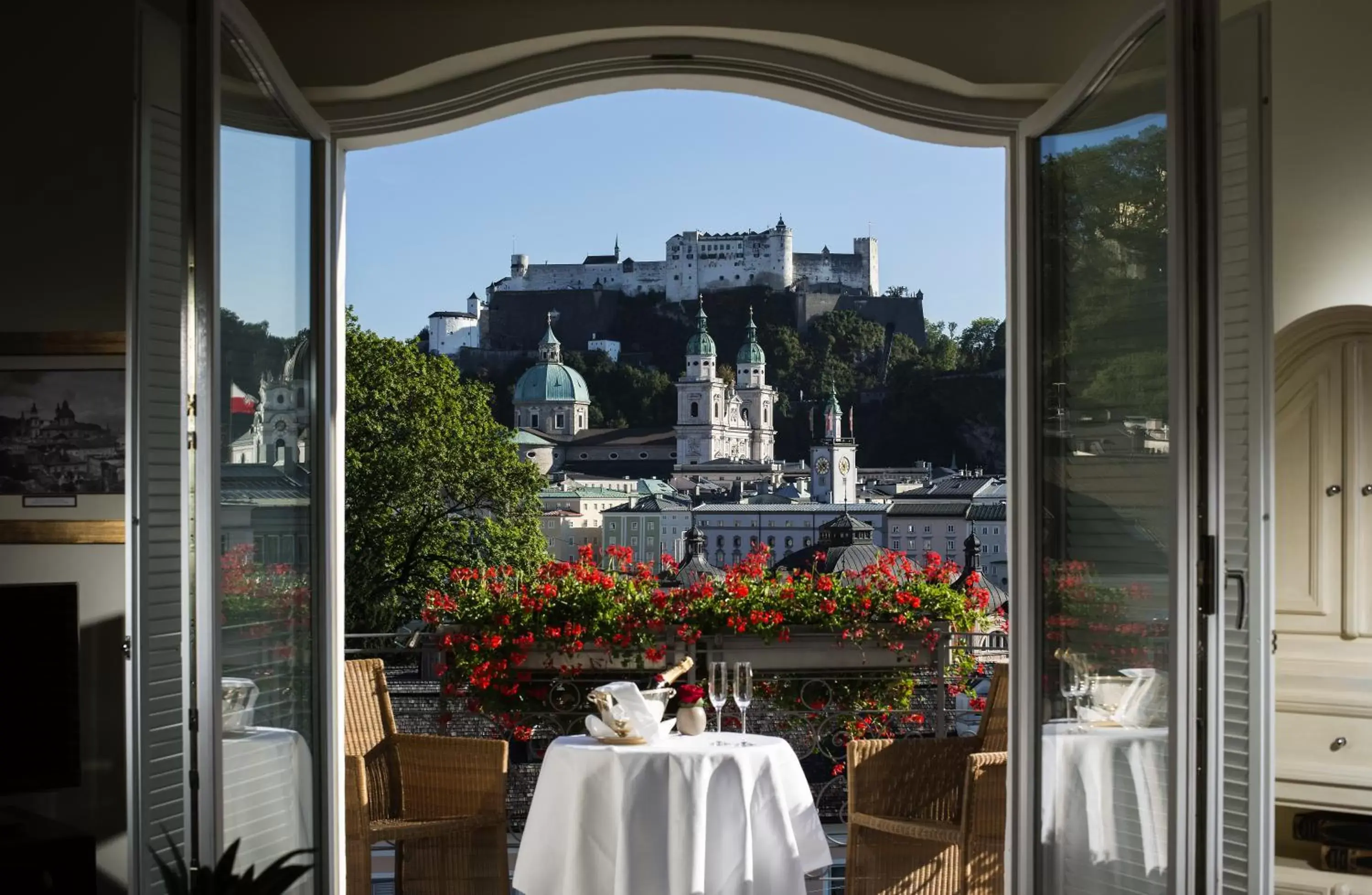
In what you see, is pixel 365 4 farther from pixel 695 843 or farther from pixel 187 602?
pixel 695 843

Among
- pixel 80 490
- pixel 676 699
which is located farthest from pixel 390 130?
pixel 676 699

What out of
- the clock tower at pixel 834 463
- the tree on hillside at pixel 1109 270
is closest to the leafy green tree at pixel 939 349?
the clock tower at pixel 834 463

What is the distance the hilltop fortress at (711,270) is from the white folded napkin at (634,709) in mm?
30622

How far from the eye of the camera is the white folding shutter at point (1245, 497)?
2104 millimetres

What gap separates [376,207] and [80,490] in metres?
27.0

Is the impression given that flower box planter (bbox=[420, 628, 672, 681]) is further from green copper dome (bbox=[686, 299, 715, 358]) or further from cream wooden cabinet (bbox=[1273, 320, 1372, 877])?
green copper dome (bbox=[686, 299, 715, 358])

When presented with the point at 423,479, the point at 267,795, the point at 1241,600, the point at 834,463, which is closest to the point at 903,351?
the point at 834,463

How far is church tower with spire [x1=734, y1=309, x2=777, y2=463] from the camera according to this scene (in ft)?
112

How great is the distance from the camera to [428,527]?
1136 inches

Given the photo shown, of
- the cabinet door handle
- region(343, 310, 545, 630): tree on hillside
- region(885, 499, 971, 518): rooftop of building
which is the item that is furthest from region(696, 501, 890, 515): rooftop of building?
the cabinet door handle

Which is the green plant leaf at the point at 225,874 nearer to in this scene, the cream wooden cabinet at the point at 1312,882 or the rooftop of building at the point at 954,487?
the cream wooden cabinet at the point at 1312,882

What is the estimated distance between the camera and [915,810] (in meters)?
3.74

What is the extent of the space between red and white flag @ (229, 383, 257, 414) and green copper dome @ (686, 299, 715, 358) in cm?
3263

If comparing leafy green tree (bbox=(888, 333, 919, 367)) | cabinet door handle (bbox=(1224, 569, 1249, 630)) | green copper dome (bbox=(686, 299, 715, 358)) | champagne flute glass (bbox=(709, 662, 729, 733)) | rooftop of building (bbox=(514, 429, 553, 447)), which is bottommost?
champagne flute glass (bbox=(709, 662, 729, 733))
